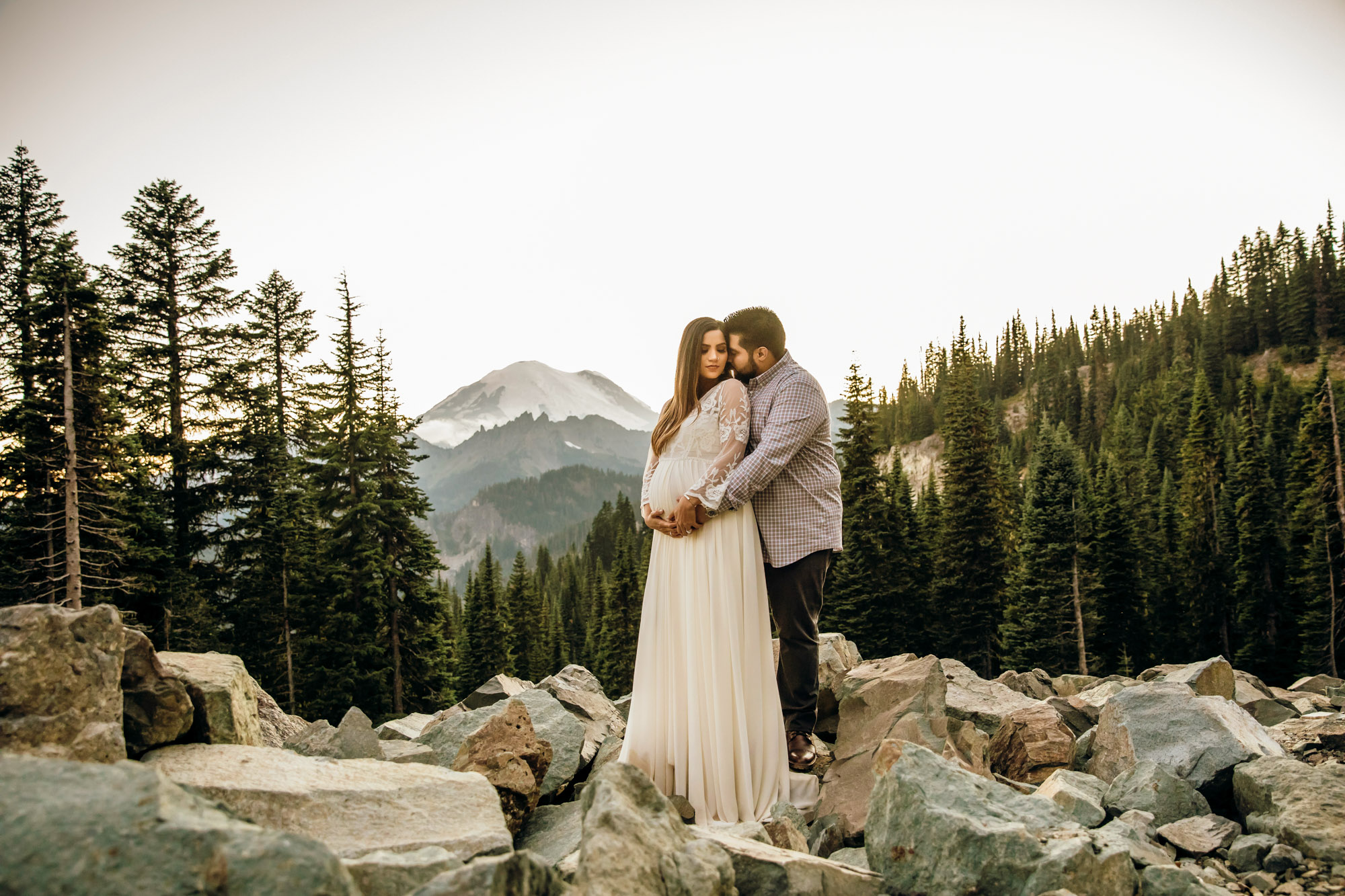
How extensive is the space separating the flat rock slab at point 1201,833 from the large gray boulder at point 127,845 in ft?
14.1

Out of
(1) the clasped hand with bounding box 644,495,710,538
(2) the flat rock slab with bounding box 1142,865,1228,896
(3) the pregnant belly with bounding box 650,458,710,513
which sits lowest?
(2) the flat rock slab with bounding box 1142,865,1228,896

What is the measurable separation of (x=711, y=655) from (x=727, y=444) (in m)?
1.45

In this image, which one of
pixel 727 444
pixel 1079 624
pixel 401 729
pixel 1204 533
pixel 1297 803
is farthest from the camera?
pixel 1204 533

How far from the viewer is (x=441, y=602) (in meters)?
30.2

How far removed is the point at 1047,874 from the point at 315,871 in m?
2.87

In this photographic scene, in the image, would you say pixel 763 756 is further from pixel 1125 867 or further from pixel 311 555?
pixel 311 555

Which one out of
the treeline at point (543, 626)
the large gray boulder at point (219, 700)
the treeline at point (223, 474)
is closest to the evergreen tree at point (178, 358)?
the treeline at point (223, 474)

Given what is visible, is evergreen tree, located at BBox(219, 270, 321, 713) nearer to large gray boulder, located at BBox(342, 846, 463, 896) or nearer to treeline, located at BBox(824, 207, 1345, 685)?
treeline, located at BBox(824, 207, 1345, 685)

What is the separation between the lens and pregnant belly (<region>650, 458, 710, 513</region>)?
5152 mm

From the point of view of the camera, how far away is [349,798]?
3.45m

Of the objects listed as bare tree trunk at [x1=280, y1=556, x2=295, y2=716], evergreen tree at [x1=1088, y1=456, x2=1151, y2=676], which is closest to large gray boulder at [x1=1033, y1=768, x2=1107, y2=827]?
bare tree trunk at [x1=280, y1=556, x2=295, y2=716]

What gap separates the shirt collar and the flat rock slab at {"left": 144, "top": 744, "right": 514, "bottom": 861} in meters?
3.27

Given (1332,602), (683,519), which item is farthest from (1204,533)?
(683,519)

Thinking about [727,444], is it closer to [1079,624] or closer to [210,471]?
[210,471]
